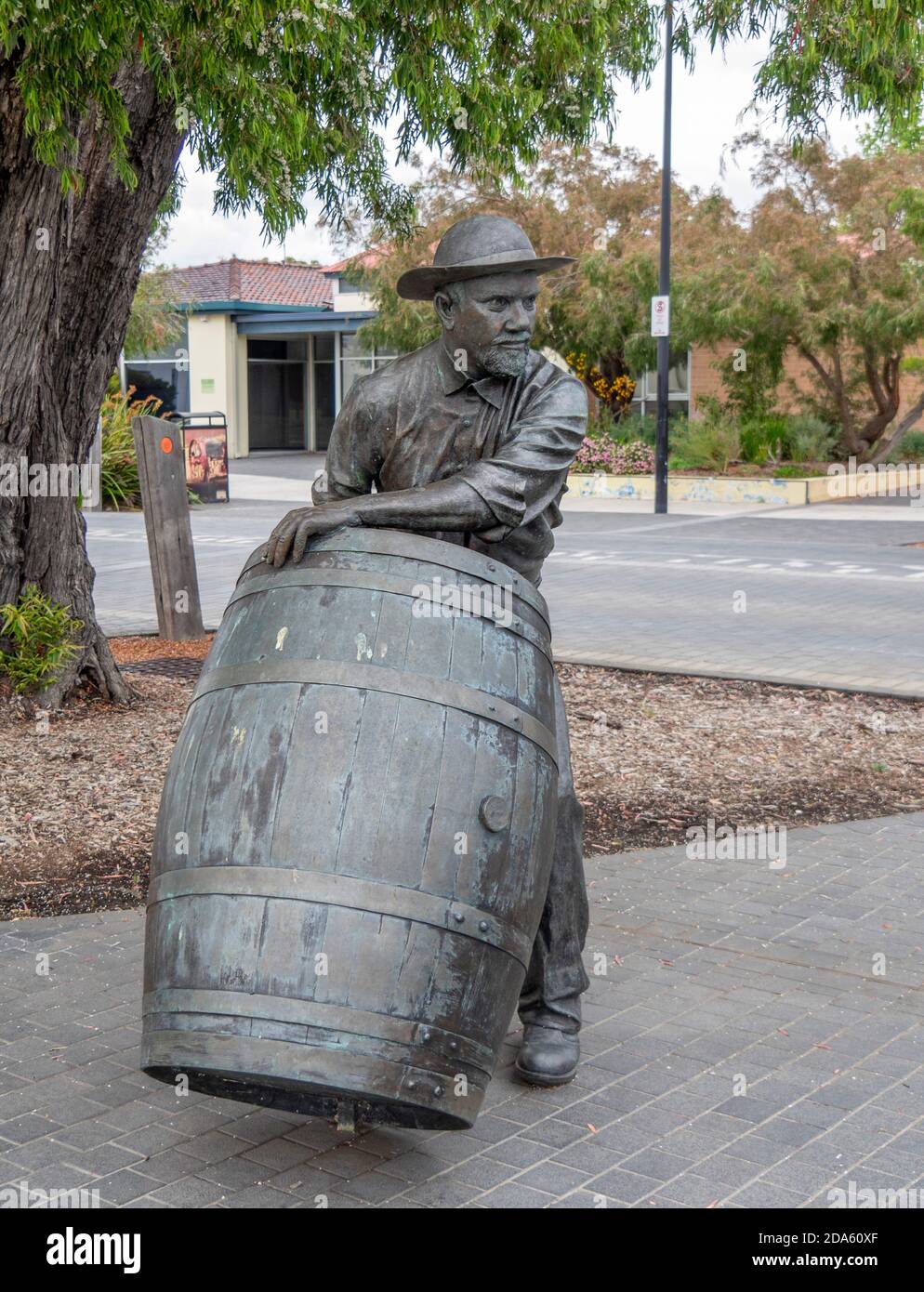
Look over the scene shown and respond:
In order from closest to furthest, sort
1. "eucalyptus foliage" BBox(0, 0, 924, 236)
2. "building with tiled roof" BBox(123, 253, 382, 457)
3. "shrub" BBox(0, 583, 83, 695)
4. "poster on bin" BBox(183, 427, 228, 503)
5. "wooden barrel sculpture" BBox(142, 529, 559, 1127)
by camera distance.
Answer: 1. "wooden barrel sculpture" BBox(142, 529, 559, 1127)
2. "eucalyptus foliage" BBox(0, 0, 924, 236)
3. "shrub" BBox(0, 583, 83, 695)
4. "poster on bin" BBox(183, 427, 228, 503)
5. "building with tiled roof" BBox(123, 253, 382, 457)

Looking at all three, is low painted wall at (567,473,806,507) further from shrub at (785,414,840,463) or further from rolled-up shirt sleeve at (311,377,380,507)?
rolled-up shirt sleeve at (311,377,380,507)

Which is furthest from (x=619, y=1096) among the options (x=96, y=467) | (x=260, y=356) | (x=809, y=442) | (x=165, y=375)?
(x=260, y=356)

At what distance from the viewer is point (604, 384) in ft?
98.4

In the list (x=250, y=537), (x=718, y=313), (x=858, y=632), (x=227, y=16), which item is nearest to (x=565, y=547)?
(x=250, y=537)

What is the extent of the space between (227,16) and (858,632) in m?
7.62

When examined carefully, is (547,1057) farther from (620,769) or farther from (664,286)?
(664,286)

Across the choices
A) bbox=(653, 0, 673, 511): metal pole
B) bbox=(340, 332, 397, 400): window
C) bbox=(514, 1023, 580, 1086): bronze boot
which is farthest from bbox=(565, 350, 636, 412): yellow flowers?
bbox=(514, 1023, 580, 1086): bronze boot

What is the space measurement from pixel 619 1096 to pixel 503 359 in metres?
1.99

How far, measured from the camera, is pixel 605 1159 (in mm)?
3494

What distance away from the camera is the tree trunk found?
718 cm

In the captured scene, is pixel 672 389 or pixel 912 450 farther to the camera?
pixel 672 389

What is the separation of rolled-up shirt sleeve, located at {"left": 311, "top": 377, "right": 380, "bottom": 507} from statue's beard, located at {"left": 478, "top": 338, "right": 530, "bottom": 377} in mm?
363

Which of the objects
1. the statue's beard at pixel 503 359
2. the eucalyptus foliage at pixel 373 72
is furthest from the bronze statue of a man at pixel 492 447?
the eucalyptus foliage at pixel 373 72

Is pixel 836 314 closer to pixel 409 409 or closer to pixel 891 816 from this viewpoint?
pixel 891 816
